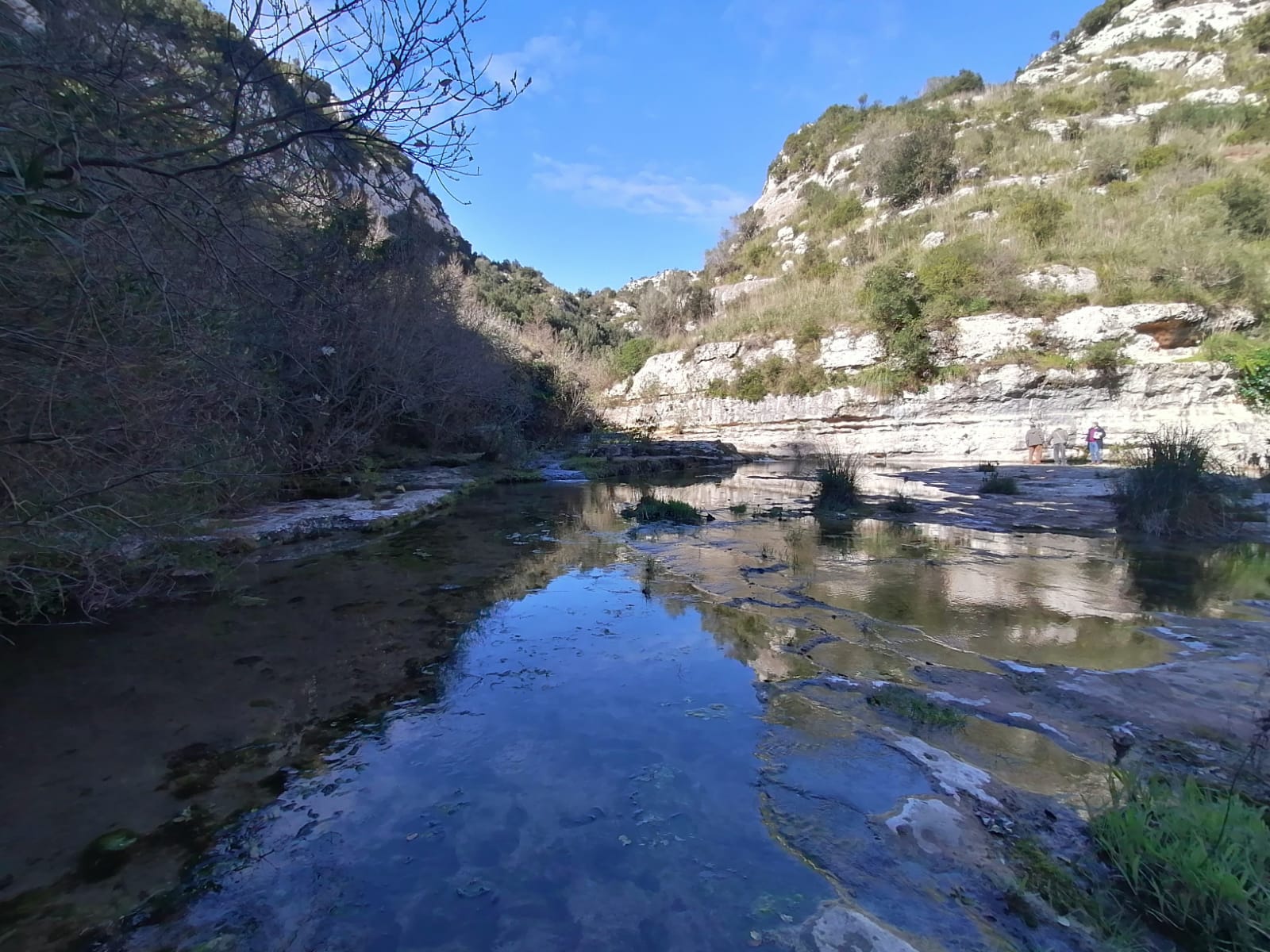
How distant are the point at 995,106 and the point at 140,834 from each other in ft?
140

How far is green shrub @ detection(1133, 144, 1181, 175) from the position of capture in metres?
23.0

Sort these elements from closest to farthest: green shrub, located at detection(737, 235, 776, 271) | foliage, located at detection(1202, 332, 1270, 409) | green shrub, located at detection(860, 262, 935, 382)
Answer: foliage, located at detection(1202, 332, 1270, 409) < green shrub, located at detection(860, 262, 935, 382) < green shrub, located at detection(737, 235, 776, 271)

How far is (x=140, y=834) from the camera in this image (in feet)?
6.89

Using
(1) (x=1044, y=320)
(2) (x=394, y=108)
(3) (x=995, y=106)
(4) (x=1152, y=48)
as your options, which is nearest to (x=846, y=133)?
(3) (x=995, y=106)

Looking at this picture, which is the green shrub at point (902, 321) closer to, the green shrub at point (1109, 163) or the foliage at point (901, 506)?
the green shrub at point (1109, 163)

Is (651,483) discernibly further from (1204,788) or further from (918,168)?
(918,168)

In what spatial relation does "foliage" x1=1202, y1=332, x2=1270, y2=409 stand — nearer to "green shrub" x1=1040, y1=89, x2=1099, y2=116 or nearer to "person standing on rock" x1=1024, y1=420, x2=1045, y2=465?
"person standing on rock" x1=1024, y1=420, x2=1045, y2=465

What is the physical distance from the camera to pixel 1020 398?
18016mm

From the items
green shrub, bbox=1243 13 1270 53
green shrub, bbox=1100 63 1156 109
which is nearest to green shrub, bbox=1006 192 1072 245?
green shrub, bbox=1100 63 1156 109

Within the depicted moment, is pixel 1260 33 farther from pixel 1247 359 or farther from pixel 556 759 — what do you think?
pixel 556 759

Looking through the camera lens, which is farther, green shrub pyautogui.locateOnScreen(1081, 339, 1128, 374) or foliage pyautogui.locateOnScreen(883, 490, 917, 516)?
green shrub pyautogui.locateOnScreen(1081, 339, 1128, 374)

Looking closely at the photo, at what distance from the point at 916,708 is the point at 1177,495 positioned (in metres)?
7.29

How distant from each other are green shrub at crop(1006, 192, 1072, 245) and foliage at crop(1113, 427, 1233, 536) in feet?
56.7

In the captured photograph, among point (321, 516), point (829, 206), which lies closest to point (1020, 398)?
point (321, 516)
